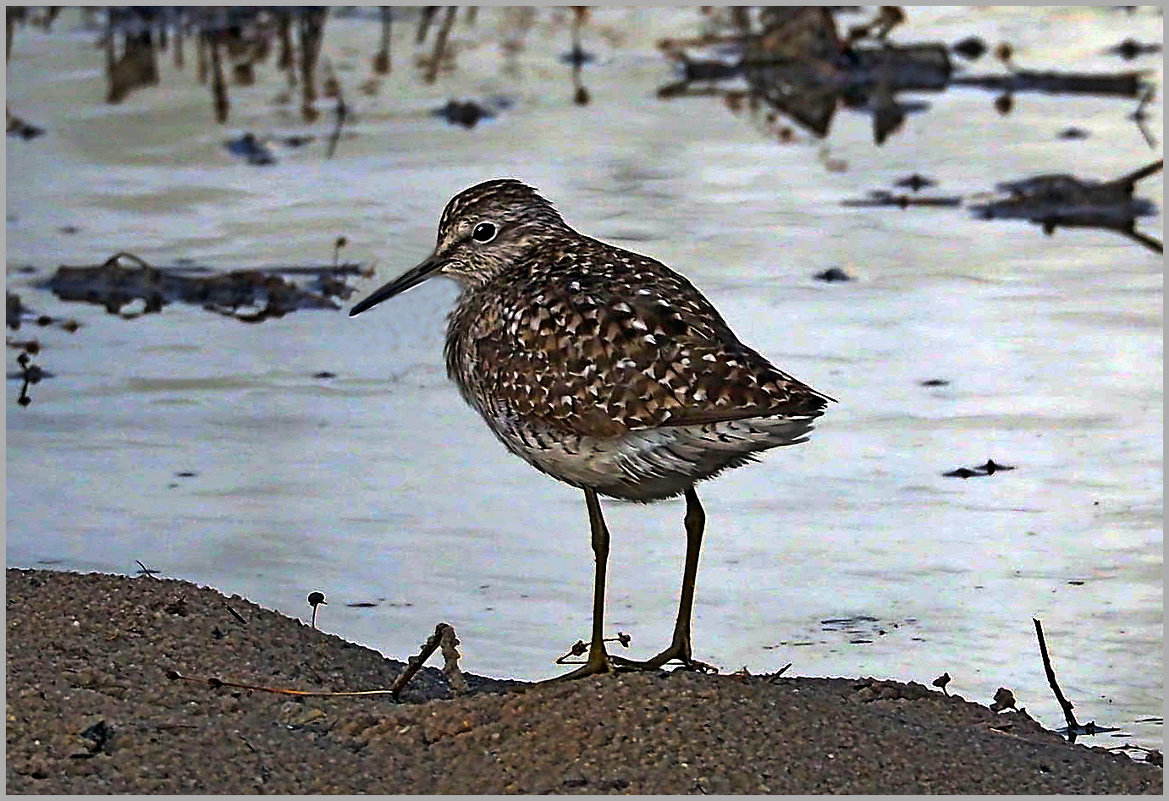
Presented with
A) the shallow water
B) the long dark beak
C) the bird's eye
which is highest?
the bird's eye

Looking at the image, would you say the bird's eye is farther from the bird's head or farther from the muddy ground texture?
the muddy ground texture

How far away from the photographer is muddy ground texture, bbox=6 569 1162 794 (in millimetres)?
4609

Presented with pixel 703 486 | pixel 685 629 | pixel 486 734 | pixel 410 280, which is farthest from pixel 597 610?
pixel 703 486

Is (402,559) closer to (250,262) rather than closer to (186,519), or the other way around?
(186,519)

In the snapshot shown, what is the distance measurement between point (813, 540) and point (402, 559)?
1252 mm

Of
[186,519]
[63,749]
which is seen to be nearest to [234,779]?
[63,749]

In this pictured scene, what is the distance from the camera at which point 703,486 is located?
7.18 metres

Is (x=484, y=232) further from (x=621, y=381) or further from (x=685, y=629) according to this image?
(x=685, y=629)

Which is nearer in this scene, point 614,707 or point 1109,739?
point 614,707

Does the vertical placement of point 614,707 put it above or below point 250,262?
above

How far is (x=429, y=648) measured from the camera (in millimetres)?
5188

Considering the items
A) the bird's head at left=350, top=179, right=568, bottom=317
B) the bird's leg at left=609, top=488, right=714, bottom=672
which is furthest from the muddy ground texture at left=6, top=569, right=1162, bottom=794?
the bird's head at left=350, top=179, right=568, bottom=317

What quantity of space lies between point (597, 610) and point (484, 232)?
4.63 feet

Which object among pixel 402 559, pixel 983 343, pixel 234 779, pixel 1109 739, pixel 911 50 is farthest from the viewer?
pixel 911 50
